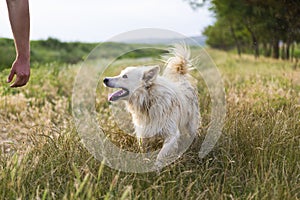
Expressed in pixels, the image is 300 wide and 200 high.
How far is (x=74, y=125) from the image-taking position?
16.0 feet

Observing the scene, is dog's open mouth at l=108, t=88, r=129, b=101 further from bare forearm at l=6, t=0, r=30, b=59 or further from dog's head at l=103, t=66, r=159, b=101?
bare forearm at l=6, t=0, r=30, b=59

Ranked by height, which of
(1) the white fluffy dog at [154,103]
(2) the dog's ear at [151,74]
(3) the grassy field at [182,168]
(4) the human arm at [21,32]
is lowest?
(3) the grassy field at [182,168]

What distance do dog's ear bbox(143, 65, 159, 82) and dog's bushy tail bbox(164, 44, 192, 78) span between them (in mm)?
774

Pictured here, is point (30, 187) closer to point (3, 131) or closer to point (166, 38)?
point (166, 38)

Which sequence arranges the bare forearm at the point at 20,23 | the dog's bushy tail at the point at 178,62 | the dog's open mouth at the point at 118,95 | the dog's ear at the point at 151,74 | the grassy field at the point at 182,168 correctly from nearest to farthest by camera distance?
the bare forearm at the point at 20,23 < the grassy field at the point at 182,168 < the dog's ear at the point at 151,74 < the dog's open mouth at the point at 118,95 < the dog's bushy tail at the point at 178,62

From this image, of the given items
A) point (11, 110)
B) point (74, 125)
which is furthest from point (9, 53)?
point (74, 125)

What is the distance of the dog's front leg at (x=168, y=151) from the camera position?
4.03m

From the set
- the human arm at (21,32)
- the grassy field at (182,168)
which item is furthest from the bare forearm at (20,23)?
the grassy field at (182,168)

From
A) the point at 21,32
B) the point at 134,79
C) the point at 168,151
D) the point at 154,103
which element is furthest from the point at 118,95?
the point at 21,32

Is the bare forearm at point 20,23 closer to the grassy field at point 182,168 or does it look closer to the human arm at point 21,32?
the human arm at point 21,32

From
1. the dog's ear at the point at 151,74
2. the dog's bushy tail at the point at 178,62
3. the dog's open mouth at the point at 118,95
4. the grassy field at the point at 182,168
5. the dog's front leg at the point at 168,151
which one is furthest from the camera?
the dog's bushy tail at the point at 178,62

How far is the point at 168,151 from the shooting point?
4285 millimetres

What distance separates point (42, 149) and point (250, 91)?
162 inches

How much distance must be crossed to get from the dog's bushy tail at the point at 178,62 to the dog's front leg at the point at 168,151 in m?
0.90
